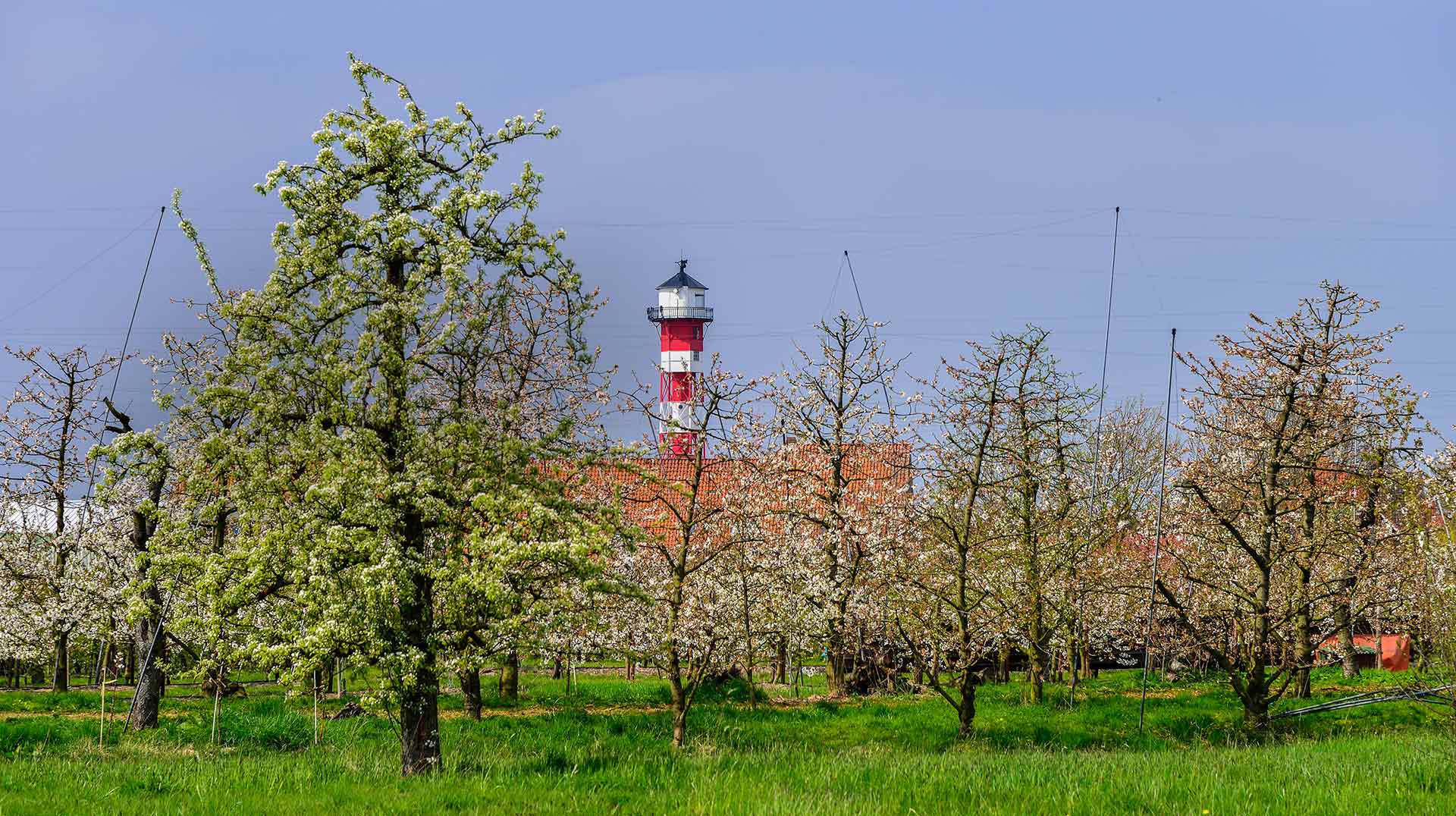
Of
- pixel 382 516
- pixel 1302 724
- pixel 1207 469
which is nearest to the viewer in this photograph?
pixel 382 516

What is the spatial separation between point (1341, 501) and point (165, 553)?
20.6 m

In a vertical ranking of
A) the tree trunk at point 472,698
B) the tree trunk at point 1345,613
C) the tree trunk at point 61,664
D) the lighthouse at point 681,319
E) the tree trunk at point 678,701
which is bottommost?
the tree trunk at point 61,664

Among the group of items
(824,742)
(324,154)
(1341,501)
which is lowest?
(824,742)

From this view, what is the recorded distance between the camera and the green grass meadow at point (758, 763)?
30.3ft

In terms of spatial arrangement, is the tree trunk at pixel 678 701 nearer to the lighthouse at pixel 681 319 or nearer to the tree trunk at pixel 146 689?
the tree trunk at pixel 146 689

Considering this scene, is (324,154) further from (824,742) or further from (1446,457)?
(1446,457)

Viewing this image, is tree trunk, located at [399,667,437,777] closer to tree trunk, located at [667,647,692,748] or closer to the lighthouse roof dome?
tree trunk, located at [667,647,692,748]

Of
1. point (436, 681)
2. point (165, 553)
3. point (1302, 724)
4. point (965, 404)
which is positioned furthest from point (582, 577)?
point (1302, 724)

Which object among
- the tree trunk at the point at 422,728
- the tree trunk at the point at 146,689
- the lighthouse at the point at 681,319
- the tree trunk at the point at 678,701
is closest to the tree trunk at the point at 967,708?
the tree trunk at the point at 678,701

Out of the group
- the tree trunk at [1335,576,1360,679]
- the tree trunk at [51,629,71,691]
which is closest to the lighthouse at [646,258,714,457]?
the tree trunk at [51,629,71,691]

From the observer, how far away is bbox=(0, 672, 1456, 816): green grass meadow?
9250mm

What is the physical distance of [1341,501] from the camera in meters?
21.7

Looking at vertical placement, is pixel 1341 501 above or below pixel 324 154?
below

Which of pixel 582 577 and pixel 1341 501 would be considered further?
pixel 1341 501
